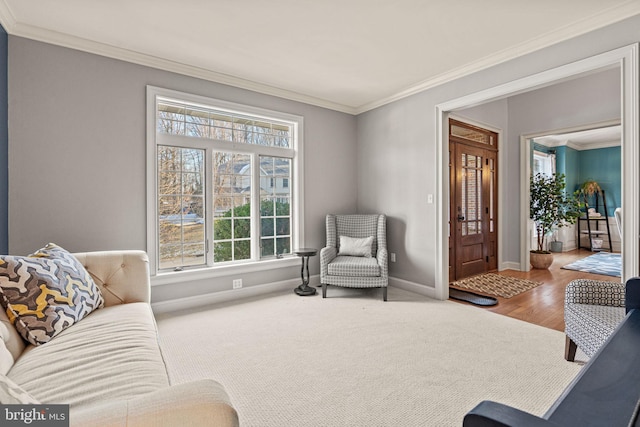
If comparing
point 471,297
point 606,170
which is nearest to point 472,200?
point 471,297

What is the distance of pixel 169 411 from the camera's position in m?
0.78

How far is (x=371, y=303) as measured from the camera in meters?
3.53

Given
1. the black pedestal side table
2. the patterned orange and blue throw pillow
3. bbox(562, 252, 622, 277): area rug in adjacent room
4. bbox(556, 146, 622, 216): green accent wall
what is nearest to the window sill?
the black pedestal side table

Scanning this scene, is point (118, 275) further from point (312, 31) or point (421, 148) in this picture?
point (421, 148)

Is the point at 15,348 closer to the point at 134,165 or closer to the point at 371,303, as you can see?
the point at 134,165

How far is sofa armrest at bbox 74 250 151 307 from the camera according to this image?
2.19m

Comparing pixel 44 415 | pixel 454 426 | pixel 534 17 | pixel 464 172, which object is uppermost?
pixel 534 17

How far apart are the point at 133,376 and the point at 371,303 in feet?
8.82

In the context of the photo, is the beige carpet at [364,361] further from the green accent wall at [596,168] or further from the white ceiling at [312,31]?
the green accent wall at [596,168]

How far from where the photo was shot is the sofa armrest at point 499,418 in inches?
16.7

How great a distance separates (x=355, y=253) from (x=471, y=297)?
1.47 metres

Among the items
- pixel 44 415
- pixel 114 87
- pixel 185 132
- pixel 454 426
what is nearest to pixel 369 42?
pixel 185 132

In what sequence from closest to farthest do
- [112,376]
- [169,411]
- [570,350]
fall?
[169,411], [112,376], [570,350]

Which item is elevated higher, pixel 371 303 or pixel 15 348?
pixel 15 348
